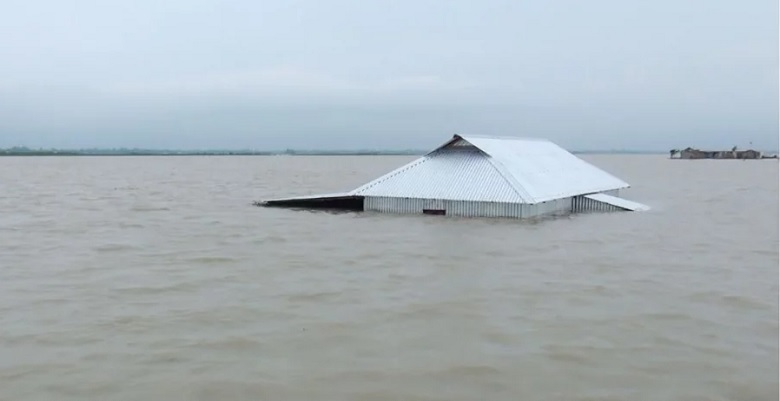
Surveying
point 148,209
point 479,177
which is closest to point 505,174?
point 479,177

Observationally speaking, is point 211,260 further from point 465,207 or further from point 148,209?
point 148,209

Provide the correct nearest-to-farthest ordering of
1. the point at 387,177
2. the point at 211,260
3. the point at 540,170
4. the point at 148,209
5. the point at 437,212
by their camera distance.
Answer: the point at 211,260 < the point at 437,212 < the point at 387,177 < the point at 540,170 < the point at 148,209

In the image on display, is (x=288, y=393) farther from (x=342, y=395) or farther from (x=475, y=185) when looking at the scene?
(x=475, y=185)

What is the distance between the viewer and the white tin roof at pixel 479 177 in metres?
25.6

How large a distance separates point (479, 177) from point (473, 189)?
914 millimetres

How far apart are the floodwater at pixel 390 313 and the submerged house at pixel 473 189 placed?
2696 mm

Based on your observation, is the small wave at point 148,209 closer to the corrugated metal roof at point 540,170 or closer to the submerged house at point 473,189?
the submerged house at point 473,189

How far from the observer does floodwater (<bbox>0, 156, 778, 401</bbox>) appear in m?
8.50

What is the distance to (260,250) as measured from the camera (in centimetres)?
1844

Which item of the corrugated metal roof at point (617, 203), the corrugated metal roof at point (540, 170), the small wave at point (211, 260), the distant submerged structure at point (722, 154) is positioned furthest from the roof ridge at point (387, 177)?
the distant submerged structure at point (722, 154)

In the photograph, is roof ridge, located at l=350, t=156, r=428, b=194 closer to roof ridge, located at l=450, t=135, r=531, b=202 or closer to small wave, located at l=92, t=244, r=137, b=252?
roof ridge, located at l=450, t=135, r=531, b=202

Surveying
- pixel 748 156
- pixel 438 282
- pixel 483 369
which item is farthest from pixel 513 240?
pixel 748 156

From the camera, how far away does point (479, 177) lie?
2653 cm

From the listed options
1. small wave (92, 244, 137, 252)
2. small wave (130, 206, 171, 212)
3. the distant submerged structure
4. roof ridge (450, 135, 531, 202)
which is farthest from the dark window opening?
the distant submerged structure
